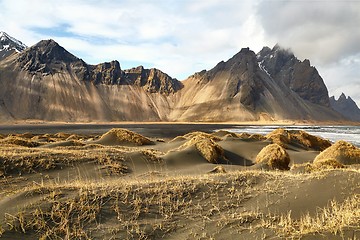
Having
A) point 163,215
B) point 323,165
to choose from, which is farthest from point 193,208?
point 323,165

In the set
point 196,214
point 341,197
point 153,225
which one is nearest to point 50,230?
point 153,225

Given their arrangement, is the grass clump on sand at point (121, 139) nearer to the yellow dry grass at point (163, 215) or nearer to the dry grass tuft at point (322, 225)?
the yellow dry grass at point (163, 215)

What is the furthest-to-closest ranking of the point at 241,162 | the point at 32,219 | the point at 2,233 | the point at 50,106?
the point at 50,106 → the point at 241,162 → the point at 32,219 → the point at 2,233

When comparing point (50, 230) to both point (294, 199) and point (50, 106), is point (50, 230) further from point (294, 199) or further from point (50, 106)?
point (50, 106)

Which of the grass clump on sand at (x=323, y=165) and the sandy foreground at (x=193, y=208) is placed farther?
the grass clump on sand at (x=323, y=165)

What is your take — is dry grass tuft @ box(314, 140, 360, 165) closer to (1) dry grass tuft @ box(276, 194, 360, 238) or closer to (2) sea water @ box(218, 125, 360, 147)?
(1) dry grass tuft @ box(276, 194, 360, 238)

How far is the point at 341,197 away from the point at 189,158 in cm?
1843

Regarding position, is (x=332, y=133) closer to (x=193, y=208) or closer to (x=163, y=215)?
(x=193, y=208)

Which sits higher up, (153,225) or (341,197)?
(341,197)

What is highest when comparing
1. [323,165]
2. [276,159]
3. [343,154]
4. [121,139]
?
[343,154]

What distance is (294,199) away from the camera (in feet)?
36.4

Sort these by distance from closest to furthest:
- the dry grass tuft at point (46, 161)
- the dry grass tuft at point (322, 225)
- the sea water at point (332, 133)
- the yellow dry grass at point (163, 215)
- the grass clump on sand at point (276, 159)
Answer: the dry grass tuft at point (322, 225), the yellow dry grass at point (163, 215), the dry grass tuft at point (46, 161), the grass clump on sand at point (276, 159), the sea water at point (332, 133)

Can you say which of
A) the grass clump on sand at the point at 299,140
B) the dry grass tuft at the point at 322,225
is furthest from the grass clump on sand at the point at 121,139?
the dry grass tuft at the point at 322,225

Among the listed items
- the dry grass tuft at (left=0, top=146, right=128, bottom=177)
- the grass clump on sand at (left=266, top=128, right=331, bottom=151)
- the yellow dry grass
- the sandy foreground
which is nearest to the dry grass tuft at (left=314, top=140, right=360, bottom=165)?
the sandy foreground
